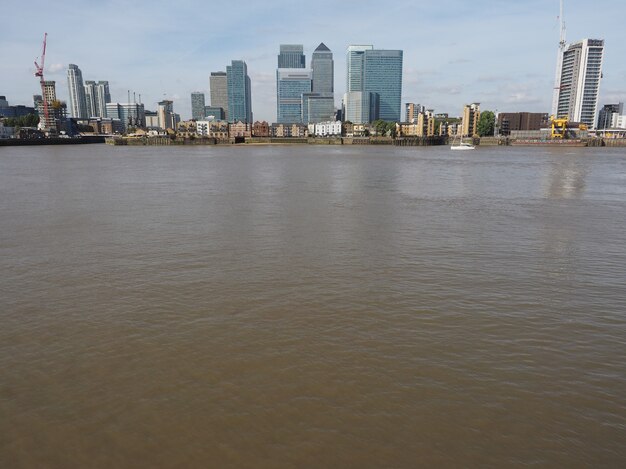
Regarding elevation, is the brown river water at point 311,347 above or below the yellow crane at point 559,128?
below

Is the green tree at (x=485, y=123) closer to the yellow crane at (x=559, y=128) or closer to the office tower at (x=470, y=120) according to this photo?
the office tower at (x=470, y=120)

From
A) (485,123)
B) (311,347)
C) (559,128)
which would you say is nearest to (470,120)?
(485,123)

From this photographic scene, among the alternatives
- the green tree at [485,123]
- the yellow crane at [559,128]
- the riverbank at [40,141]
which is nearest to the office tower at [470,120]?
the green tree at [485,123]

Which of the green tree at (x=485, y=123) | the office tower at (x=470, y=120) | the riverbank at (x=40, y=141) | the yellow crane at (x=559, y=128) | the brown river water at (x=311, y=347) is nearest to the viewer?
the brown river water at (x=311, y=347)

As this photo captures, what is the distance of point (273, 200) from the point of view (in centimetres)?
2642

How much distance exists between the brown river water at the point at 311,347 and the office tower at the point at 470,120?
588 feet

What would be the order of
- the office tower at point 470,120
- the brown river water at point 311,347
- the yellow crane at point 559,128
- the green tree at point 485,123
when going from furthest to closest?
the office tower at point 470,120
the green tree at point 485,123
the yellow crane at point 559,128
the brown river water at point 311,347

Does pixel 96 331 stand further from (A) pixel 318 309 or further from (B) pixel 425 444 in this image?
(B) pixel 425 444

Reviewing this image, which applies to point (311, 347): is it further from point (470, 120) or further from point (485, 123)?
point (470, 120)

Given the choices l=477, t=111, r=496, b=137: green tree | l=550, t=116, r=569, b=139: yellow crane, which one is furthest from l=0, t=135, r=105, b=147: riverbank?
l=550, t=116, r=569, b=139: yellow crane

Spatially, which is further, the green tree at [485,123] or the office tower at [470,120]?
the office tower at [470,120]

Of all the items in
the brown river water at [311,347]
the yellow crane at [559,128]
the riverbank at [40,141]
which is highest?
the yellow crane at [559,128]

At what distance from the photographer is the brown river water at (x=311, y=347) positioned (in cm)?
556

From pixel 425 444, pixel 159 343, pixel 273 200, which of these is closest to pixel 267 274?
pixel 159 343
